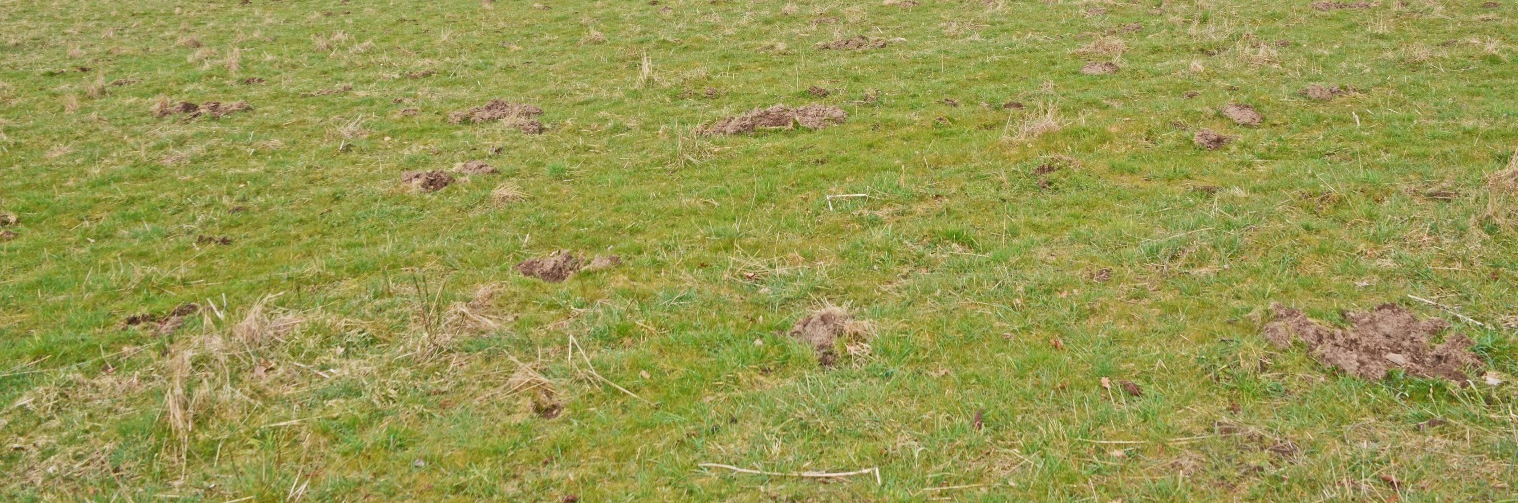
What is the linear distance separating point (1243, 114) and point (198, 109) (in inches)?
709

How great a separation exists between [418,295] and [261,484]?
107 inches

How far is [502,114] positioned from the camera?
16.2m

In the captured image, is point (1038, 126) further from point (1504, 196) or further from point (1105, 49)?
point (1105, 49)

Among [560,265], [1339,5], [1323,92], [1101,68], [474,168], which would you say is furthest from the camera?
[1339,5]

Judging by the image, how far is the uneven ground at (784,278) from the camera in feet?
20.1

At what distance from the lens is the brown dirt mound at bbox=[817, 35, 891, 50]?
20.1m

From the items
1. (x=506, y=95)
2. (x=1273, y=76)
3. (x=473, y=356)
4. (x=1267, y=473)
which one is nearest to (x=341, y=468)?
(x=473, y=356)

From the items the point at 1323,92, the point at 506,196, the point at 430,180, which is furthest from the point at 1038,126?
the point at 430,180

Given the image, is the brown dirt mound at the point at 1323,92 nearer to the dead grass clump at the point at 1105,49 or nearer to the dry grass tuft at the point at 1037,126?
the dead grass clump at the point at 1105,49

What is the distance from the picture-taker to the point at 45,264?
34.7 ft

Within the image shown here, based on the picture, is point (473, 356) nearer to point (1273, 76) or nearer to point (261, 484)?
point (261, 484)

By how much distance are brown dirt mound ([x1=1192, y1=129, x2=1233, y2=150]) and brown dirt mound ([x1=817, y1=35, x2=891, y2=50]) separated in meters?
8.64

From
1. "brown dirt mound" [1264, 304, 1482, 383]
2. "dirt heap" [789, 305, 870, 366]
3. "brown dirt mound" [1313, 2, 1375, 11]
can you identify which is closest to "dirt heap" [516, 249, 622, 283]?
"dirt heap" [789, 305, 870, 366]

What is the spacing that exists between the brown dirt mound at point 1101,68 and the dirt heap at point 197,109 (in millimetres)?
15728
